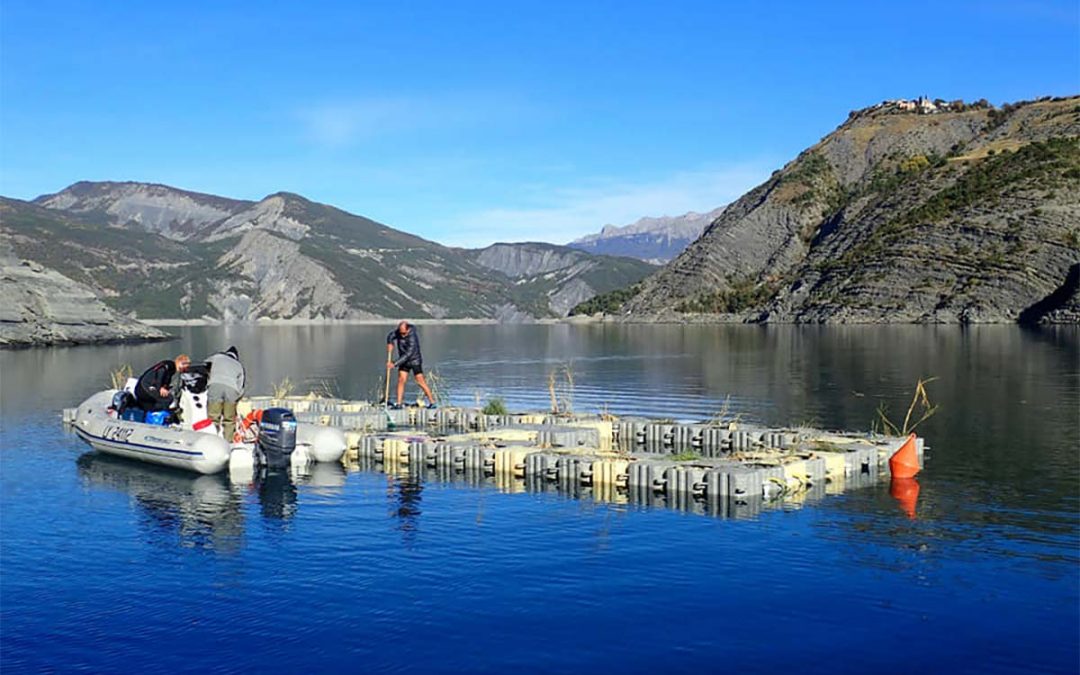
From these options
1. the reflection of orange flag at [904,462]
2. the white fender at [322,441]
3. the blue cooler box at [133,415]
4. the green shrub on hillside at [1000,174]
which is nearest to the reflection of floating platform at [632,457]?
the reflection of orange flag at [904,462]

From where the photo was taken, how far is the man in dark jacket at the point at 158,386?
124 feet

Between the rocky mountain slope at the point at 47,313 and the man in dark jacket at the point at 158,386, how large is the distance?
377ft

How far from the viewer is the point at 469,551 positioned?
24672 millimetres

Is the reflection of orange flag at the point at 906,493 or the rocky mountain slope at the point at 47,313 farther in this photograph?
the rocky mountain slope at the point at 47,313

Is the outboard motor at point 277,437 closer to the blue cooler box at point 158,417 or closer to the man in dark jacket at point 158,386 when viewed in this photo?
the man in dark jacket at point 158,386

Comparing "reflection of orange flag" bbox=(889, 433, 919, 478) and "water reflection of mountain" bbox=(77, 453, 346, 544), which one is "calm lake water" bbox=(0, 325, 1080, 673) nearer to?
"water reflection of mountain" bbox=(77, 453, 346, 544)

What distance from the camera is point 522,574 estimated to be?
22.5 meters

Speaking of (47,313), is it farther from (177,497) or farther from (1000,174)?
(1000,174)

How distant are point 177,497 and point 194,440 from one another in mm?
2940

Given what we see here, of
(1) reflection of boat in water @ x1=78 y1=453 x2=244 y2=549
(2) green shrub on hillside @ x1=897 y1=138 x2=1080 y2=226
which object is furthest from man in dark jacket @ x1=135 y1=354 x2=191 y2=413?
(2) green shrub on hillside @ x1=897 y1=138 x2=1080 y2=226

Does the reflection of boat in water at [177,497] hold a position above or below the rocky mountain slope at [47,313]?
below

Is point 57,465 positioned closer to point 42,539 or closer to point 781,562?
point 42,539

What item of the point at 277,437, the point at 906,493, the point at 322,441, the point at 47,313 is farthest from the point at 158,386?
the point at 47,313

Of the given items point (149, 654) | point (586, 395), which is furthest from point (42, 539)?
point (586, 395)
